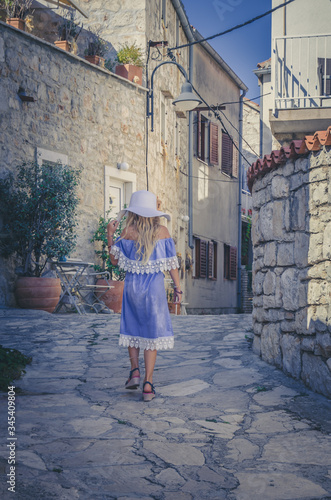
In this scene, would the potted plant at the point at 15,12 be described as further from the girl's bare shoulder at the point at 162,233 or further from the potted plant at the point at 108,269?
the girl's bare shoulder at the point at 162,233

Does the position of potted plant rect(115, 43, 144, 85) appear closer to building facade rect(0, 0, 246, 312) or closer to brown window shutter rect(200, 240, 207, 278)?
building facade rect(0, 0, 246, 312)

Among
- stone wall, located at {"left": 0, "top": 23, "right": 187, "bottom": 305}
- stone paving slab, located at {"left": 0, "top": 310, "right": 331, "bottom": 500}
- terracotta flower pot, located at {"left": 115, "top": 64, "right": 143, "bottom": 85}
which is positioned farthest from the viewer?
terracotta flower pot, located at {"left": 115, "top": 64, "right": 143, "bottom": 85}

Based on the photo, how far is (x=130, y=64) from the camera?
13.7 metres

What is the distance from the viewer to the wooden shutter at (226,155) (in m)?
21.2

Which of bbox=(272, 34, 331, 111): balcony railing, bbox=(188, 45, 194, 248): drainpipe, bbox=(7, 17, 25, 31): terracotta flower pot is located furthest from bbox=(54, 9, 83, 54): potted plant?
bbox=(188, 45, 194, 248): drainpipe

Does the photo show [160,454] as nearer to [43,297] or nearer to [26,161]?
[43,297]

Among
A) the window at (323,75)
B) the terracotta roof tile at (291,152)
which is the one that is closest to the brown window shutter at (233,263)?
the window at (323,75)

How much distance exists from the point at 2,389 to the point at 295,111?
669cm

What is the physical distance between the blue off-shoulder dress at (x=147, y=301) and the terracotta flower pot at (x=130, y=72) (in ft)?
32.1

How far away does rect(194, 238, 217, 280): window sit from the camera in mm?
18281

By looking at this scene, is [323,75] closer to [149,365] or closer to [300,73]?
[300,73]

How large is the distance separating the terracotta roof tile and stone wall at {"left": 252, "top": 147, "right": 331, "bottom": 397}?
5cm

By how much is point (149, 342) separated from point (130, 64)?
10307 mm

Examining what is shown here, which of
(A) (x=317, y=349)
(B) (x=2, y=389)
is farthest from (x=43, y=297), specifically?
(A) (x=317, y=349)
